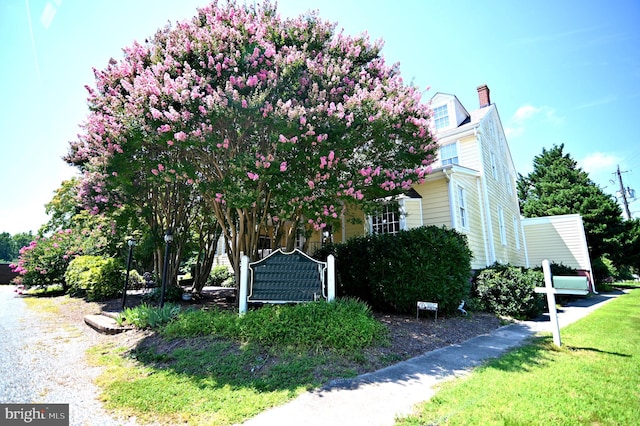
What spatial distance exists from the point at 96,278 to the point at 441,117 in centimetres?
1698

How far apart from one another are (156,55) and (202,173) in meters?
2.88

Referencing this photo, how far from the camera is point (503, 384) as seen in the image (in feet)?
11.9

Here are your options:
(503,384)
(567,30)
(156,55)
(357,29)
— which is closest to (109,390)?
(503,384)

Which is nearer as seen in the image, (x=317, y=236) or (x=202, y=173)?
(x=202, y=173)

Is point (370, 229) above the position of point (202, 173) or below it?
below

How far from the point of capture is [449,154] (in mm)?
14062

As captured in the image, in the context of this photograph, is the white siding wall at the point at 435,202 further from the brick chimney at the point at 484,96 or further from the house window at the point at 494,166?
the brick chimney at the point at 484,96

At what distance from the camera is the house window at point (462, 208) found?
35.3 ft

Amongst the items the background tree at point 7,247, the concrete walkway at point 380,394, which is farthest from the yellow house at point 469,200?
the background tree at point 7,247

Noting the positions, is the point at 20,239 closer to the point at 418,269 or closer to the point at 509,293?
the point at 418,269

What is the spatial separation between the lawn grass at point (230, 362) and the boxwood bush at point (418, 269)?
2.23 metres

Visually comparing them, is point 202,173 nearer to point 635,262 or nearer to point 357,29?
point 357,29

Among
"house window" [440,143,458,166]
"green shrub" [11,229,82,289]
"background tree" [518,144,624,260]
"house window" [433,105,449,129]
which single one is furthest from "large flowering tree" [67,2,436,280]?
"background tree" [518,144,624,260]

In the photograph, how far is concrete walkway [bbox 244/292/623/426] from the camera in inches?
116
